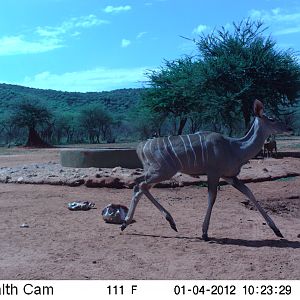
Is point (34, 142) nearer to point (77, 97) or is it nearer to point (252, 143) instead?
point (77, 97)

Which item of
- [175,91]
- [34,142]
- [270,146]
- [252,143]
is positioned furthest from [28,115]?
[252,143]

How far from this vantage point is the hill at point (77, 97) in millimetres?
87562

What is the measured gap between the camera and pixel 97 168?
1708 cm

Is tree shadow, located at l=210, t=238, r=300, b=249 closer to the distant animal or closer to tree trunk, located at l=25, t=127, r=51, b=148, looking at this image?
the distant animal

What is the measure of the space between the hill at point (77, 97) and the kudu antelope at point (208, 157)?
77484mm

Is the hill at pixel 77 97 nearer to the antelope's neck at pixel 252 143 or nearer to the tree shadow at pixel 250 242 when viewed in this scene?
the antelope's neck at pixel 252 143

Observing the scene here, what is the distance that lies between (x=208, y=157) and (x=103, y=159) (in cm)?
954

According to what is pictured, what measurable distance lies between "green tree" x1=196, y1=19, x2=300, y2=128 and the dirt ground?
14939mm

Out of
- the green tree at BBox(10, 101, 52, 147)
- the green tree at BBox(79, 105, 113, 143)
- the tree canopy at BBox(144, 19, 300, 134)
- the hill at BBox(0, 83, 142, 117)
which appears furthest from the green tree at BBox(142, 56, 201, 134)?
the hill at BBox(0, 83, 142, 117)

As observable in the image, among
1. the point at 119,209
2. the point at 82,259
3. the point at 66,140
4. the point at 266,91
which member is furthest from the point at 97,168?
the point at 66,140

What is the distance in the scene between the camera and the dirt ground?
657 centimetres

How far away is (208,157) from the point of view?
852cm

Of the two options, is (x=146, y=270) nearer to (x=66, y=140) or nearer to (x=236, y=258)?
(x=236, y=258)

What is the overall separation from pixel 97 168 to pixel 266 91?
13.5 metres
